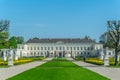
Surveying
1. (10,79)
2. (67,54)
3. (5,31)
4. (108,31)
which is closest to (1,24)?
(5,31)

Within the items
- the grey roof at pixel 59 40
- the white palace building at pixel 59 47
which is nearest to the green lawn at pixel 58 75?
the white palace building at pixel 59 47

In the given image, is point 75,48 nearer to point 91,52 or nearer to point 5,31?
point 91,52

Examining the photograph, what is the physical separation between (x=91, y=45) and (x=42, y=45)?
17748 mm

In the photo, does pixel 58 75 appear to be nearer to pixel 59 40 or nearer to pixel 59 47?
pixel 59 47

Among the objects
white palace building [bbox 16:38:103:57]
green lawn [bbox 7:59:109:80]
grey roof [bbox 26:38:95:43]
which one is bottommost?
green lawn [bbox 7:59:109:80]

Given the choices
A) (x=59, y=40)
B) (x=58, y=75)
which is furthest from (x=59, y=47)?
(x=58, y=75)

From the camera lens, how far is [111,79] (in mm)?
16672

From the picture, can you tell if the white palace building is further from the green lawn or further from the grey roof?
the green lawn

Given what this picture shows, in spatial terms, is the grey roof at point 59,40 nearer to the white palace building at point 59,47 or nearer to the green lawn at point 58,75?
the white palace building at point 59,47

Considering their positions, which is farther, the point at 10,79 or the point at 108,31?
the point at 108,31

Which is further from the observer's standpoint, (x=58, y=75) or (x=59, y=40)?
(x=59, y=40)

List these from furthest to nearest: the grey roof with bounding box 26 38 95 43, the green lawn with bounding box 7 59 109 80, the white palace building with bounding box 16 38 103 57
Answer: the grey roof with bounding box 26 38 95 43, the white palace building with bounding box 16 38 103 57, the green lawn with bounding box 7 59 109 80

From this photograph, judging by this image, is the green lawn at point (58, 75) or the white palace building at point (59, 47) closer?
the green lawn at point (58, 75)

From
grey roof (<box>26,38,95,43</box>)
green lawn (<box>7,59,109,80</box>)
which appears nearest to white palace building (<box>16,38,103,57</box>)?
grey roof (<box>26,38,95,43</box>)
